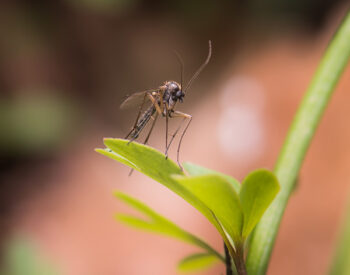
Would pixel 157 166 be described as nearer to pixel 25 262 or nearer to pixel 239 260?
pixel 239 260

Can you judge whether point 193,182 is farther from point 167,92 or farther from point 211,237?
point 211,237

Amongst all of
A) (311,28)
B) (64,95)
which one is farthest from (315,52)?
(64,95)

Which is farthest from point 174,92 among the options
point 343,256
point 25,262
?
point 25,262

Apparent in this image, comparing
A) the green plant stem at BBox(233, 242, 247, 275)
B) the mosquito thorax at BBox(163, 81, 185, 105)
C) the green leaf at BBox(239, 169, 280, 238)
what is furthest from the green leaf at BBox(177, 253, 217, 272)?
the mosquito thorax at BBox(163, 81, 185, 105)

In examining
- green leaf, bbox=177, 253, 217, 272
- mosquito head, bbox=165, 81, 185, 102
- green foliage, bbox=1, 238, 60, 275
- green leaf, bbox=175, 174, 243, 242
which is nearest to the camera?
green leaf, bbox=175, 174, 243, 242

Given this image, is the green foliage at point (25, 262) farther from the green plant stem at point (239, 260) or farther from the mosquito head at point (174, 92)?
the green plant stem at point (239, 260)

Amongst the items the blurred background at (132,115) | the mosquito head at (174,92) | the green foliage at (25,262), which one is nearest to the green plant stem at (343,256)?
the mosquito head at (174,92)

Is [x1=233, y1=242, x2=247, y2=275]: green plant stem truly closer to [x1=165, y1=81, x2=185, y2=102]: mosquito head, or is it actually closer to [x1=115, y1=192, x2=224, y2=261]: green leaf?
[x1=115, y1=192, x2=224, y2=261]: green leaf
